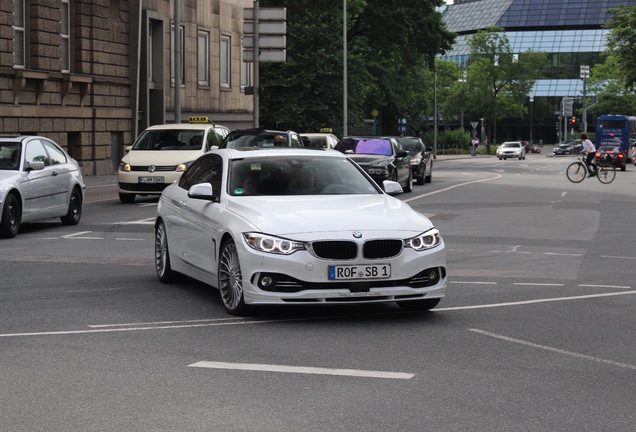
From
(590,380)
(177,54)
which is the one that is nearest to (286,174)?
(590,380)

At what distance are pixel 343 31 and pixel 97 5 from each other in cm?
2264

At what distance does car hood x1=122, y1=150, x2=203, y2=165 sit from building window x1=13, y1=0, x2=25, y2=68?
970 cm

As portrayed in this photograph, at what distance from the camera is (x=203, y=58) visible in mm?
50688

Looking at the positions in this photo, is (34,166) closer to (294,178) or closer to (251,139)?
(294,178)

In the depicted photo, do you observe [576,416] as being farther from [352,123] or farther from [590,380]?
[352,123]

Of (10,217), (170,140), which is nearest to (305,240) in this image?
(10,217)

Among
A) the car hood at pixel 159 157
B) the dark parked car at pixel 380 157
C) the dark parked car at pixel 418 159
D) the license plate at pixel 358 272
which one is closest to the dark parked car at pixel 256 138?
the car hood at pixel 159 157

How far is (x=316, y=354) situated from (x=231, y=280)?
1901 millimetres

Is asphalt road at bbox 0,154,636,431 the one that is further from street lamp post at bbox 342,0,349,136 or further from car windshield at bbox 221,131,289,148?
street lamp post at bbox 342,0,349,136

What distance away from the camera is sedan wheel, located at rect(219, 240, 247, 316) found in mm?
9719

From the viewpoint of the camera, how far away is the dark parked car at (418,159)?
37938mm

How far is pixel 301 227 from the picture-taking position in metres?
9.52

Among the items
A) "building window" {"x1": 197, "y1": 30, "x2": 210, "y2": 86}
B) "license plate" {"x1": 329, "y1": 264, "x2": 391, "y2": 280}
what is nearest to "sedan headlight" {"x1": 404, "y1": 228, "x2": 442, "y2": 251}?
"license plate" {"x1": 329, "y1": 264, "x2": 391, "y2": 280}

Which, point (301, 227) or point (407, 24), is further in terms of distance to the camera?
point (407, 24)
